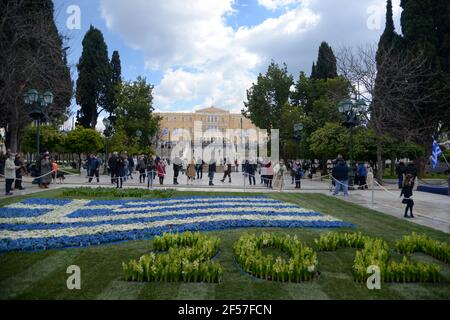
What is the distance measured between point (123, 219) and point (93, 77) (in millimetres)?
41937

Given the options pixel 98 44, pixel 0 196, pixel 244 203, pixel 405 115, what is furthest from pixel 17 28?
pixel 405 115

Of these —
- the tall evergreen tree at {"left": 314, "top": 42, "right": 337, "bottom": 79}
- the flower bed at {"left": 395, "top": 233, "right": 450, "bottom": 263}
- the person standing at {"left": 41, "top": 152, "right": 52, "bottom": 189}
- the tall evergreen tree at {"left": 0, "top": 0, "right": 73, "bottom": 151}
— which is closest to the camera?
the flower bed at {"left": 395, "top": 233, "right": 450, "bottom": 263}

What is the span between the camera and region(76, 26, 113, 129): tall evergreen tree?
47.2 m

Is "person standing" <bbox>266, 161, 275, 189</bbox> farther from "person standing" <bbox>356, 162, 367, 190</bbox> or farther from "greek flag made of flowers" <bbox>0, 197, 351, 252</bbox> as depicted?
"greek flag made of flowers" <bbox>0, 197, 351, 252</bbox>

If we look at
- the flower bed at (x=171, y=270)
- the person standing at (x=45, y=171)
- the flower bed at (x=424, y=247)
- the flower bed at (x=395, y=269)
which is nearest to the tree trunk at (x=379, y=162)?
the flower bed at (x=424, y=247)

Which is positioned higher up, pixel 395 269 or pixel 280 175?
pixel 280 175

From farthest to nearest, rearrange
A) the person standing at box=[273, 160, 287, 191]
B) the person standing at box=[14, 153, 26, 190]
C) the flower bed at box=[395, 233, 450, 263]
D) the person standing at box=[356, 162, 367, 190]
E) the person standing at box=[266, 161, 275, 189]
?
1. the person standing at box=[356, 162, 367, 190]
2. the person standing at box=[266, 161, 275, 189]
3. the person standing at box=[273, 160, 287, 191]
4. the person standing at box=[14, 153, 26, 190]
5. the flower bed at box=[395, 233, 450, 263]

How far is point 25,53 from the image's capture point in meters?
26.4

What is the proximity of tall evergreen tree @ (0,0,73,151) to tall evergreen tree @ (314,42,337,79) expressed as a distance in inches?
1278

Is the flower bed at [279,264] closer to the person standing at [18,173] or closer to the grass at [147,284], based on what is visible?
the grass at [147,284]

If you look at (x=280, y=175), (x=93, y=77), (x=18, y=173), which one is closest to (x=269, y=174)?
(x=280, y=175)

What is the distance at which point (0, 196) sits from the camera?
14.7m

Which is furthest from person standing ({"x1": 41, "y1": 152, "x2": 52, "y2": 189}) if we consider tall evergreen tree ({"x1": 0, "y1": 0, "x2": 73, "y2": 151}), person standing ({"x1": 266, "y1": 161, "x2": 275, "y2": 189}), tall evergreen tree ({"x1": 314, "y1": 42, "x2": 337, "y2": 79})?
tall evergreen tree ({"x1": 314, "y1": 42, "x2": 337, "y2": 79})

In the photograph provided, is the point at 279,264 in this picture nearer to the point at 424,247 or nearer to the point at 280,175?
the point at 424,247
